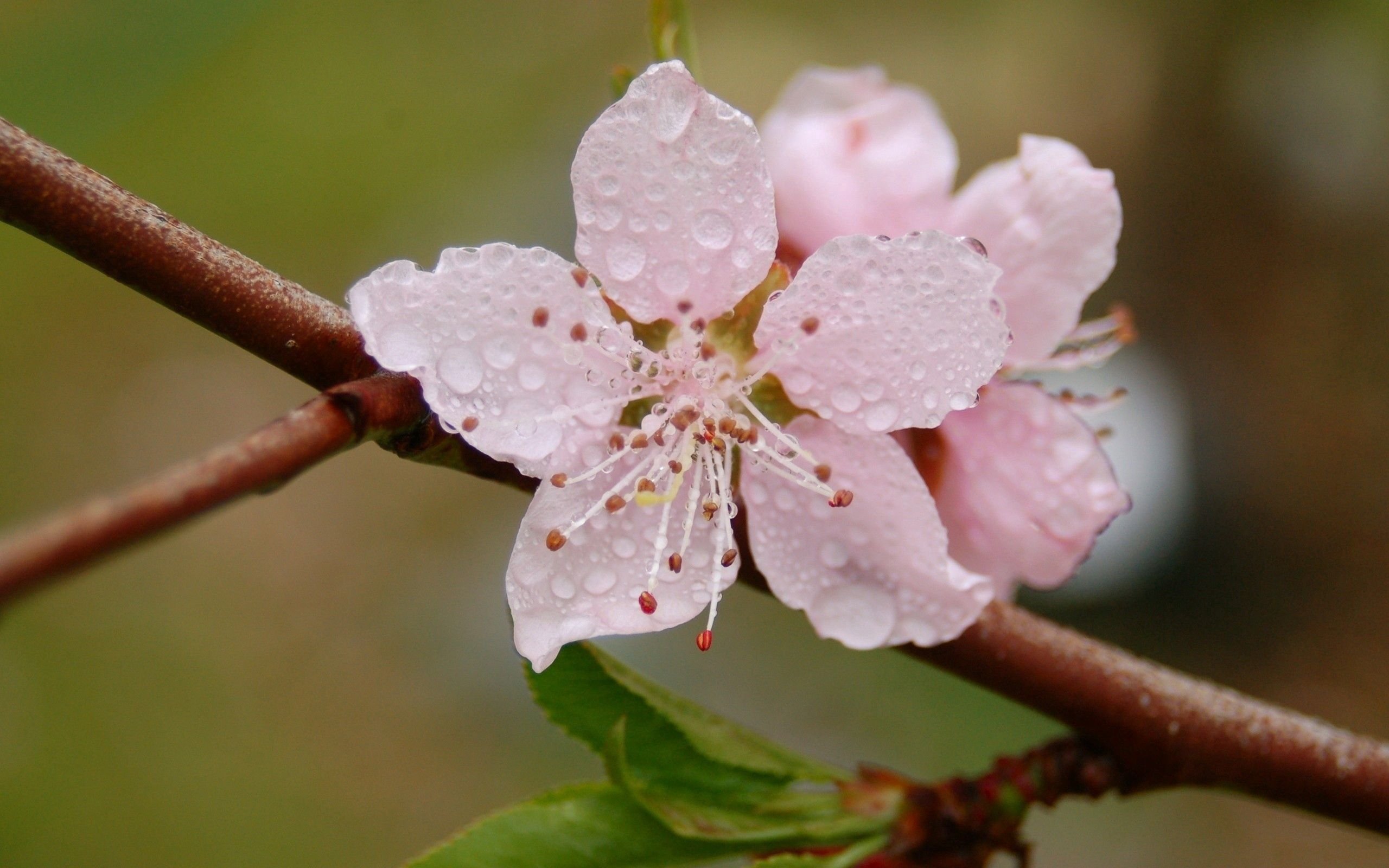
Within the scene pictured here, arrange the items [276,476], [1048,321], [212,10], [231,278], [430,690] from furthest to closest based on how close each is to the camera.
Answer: [430,690], [212,10], [1048,321], [231,278], [276,476]

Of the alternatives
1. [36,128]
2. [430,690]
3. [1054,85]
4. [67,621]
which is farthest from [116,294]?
[1054,85]

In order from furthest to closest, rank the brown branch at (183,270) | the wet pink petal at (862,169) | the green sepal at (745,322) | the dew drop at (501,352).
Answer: the wet pink petal at (862,169)
the green sepal at (745,322)
the dew drop at (501,352)
the brown branch at (183,270)

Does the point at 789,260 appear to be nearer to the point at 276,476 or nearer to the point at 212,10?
the point at 276,476

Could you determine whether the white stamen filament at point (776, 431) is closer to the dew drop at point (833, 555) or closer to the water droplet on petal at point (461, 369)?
the dew drop at point (833, 555)

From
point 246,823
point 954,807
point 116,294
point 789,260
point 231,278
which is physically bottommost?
point 246,823

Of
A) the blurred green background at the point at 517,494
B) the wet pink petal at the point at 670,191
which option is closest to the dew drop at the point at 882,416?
the wet pink petal at the point at 670,191

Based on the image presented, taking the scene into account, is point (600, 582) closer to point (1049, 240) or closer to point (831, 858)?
point (831, 858)

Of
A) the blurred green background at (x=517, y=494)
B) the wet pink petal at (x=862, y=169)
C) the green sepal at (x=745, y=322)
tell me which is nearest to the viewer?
the green sepal at (x=745, y=322)
